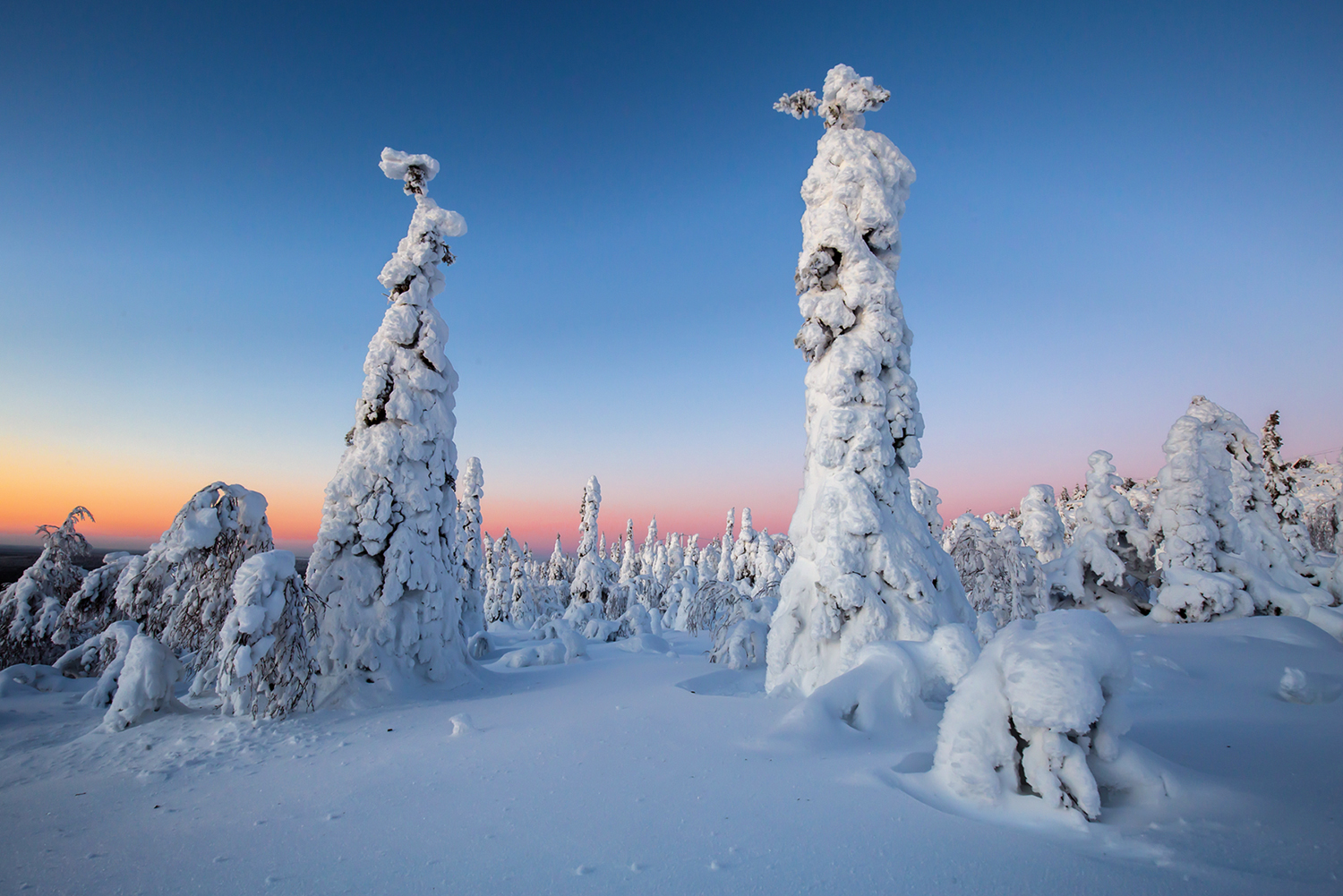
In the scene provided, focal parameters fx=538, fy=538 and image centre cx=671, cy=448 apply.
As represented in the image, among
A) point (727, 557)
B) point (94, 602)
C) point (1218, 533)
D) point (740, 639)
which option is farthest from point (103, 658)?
point (727, 557)

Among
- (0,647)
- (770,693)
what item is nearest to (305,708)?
(770,693)

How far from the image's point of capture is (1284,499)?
21.2 metres

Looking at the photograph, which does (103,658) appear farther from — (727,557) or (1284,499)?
(727,557)

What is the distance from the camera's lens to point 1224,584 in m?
12.4

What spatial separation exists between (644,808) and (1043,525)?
23755mm

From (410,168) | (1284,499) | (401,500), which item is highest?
(410,168)

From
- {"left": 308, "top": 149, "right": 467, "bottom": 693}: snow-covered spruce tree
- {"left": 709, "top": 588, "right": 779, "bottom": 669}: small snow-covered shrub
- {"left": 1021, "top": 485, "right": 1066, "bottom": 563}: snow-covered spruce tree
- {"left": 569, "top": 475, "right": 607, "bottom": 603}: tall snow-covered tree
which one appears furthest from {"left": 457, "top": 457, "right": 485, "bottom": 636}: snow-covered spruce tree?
{"left": 1021, "top": 485, "right": 1066, "bottom": 563}: snow-covered spruce tree

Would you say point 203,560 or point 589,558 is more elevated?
point 203,560

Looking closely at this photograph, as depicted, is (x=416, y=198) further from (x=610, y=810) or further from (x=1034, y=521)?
(x=1034, y=521)

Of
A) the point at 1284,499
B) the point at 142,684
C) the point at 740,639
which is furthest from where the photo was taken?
the point at 1284,499

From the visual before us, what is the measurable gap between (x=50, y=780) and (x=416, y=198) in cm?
1099

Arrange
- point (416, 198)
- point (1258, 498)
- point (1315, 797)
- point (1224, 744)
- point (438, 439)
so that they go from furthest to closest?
point (1258, 498) < point (416, 198) < point (438, 439) < point (1224, 744) < point (1315, 797)

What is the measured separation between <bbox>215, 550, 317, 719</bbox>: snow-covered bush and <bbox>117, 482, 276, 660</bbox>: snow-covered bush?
140 cm

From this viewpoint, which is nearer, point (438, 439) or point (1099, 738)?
point (1099, 738)
